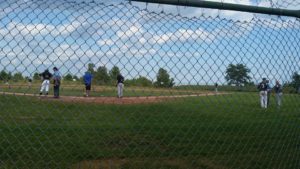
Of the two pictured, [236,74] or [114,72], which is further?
[236,74]

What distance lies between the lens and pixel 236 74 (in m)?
3.77

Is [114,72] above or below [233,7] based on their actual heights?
below

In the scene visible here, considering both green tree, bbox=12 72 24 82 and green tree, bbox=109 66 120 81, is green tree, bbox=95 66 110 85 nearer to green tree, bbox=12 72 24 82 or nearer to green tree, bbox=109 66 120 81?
green tree, bbox=109 66 120 81

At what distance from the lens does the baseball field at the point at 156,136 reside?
4.93 meters

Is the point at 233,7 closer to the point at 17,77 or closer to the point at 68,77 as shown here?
the point at 68,77

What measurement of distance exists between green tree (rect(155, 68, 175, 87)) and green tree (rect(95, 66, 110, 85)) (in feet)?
1.32

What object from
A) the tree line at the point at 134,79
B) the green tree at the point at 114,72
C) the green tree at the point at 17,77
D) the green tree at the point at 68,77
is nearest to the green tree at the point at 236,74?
the tree line at the point at 134,79

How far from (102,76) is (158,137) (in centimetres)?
445

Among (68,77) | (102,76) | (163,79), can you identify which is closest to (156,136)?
(163,79)

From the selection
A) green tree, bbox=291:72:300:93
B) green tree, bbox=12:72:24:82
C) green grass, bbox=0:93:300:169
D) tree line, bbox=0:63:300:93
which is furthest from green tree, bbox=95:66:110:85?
green tree, bbox=291:72:300:93

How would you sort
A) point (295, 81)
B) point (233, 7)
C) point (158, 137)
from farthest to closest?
point (158, 137), point (295, 81), point (233, 7)

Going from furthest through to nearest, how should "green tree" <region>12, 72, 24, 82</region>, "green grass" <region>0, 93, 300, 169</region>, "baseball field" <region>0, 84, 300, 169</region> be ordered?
"green grass" <region>0, 93, 300, 169</region>, "baseball field" <region>0, 84, 300, 169</region>, "green tree" <region>12, 72, 24, 82</region>

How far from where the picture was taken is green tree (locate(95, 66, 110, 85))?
3130mm

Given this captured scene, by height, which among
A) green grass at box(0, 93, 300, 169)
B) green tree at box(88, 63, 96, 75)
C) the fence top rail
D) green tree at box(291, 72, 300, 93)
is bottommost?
green grass at box(0, 93, 300, 169)
